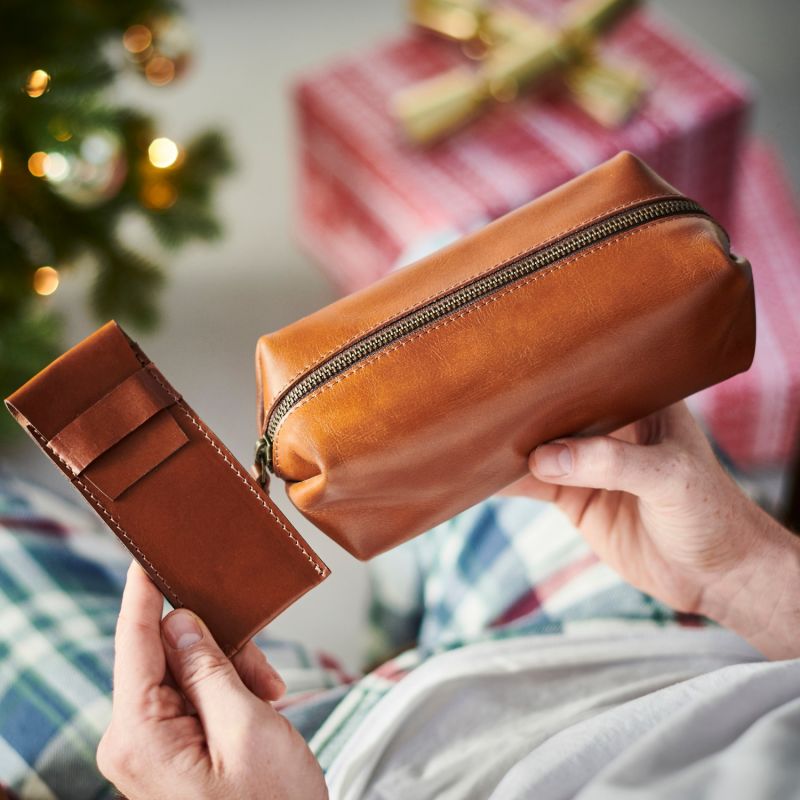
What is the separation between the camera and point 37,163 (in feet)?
3.61

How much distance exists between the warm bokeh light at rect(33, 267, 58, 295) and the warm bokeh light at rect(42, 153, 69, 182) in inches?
6.5

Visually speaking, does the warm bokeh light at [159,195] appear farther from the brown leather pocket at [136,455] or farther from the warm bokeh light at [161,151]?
the brown leather pocket at [136,455]

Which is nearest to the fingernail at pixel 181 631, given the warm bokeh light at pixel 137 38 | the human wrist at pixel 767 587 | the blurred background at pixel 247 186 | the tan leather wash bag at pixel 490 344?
the tan leather wash bag at pixel 490 344

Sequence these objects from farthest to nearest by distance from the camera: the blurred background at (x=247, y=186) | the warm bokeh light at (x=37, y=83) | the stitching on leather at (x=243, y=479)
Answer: the blurred background at (x=247, y=186)
the warm bokeh light at (x=37, y=83)
the stitching on leather at (x=243, y=479)

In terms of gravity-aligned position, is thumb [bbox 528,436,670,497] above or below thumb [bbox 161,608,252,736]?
below

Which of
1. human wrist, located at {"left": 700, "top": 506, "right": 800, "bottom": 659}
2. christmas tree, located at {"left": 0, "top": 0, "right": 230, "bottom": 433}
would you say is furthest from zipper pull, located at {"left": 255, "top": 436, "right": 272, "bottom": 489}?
christmas tree, located at {"left": 0, "top": 0, "right": 230, "bottom": 433}

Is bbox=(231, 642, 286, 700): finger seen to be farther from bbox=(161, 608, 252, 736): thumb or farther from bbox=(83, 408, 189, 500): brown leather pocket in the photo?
bbox=(83, 408, 189, 500): brown leather pocket

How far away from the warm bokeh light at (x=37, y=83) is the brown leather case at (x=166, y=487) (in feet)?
1.81

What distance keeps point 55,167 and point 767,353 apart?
40.0 inches

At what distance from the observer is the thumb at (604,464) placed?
676 millimetres

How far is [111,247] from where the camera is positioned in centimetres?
125

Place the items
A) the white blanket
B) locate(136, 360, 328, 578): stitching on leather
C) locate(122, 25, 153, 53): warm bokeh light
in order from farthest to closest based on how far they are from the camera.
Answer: locate(122, 25, 153, 53): warm bokeh light < locate(136, 360, 328, 578): stitching on leather < the white blanket

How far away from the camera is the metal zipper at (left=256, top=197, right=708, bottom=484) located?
2.10 ft

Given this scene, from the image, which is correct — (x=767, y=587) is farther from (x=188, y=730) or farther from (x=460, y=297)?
(x=188, y=730)
